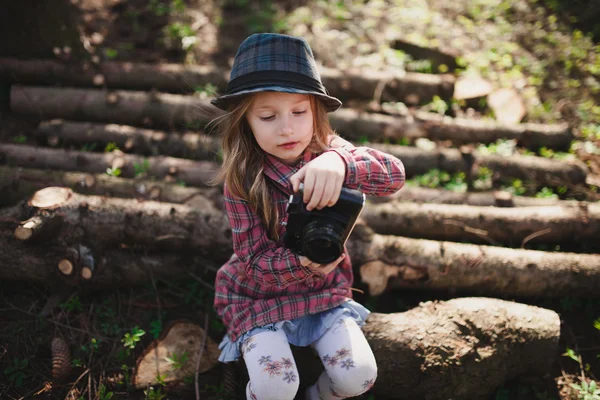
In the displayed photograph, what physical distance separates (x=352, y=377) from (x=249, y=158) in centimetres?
124

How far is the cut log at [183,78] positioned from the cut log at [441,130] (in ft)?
1.69

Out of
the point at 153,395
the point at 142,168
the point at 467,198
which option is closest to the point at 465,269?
the point at 467,198

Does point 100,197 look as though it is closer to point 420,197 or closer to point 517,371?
point 420,197

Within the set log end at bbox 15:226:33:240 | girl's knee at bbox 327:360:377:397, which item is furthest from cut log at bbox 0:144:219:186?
girl's knee at bbox 327:360:377:397

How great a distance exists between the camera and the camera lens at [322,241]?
186 cm

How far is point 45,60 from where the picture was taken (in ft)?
15.9

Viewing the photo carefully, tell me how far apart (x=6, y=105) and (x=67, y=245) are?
2.68m

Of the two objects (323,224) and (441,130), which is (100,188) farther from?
(441,130)

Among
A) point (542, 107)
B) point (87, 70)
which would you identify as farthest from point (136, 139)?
point (542, 107)

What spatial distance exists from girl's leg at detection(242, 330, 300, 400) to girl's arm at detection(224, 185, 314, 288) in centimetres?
31

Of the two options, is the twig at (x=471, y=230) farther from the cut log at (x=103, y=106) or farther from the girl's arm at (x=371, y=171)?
the cut log at (x=103, y=106)

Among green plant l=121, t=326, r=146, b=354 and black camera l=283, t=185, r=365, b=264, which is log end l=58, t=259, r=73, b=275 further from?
black camera l=283, t=185, r=365, b=264

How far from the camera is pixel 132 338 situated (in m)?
2.82

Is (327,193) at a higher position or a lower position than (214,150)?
lower
